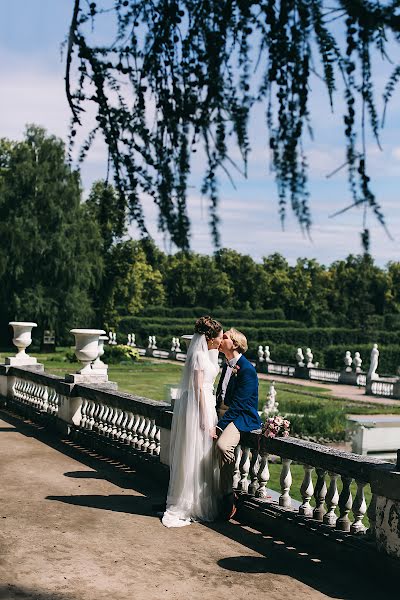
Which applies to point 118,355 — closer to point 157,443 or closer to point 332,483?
point 157,443

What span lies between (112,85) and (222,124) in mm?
796

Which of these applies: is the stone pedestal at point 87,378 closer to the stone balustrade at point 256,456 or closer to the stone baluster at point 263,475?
the stone balustrade at point 256,456

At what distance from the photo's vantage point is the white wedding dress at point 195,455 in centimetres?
775

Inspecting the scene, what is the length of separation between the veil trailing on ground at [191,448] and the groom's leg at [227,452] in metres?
0.19

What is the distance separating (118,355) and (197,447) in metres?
38.7

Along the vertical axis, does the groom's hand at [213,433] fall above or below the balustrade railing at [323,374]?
above

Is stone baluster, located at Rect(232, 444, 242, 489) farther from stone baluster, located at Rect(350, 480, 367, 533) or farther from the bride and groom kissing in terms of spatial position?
stone baluster, located at Rect(350, 480, 367, 533)

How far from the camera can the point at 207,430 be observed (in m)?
7.82

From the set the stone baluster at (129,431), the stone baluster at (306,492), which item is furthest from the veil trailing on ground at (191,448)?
the stone baluster at (129,431)

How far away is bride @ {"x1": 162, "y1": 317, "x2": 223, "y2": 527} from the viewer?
775cm

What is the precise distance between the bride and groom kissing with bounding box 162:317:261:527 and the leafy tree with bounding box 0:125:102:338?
3392 cm

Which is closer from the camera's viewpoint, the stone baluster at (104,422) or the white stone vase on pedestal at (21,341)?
the stone baluster at (104,422)

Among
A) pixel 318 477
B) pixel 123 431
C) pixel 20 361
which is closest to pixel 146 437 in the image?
pixel 123 431

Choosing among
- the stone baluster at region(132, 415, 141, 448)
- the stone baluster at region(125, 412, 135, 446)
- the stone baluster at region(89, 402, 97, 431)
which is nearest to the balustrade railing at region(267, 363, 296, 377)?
the stone baluster at region(89, 402, 97, 431)
